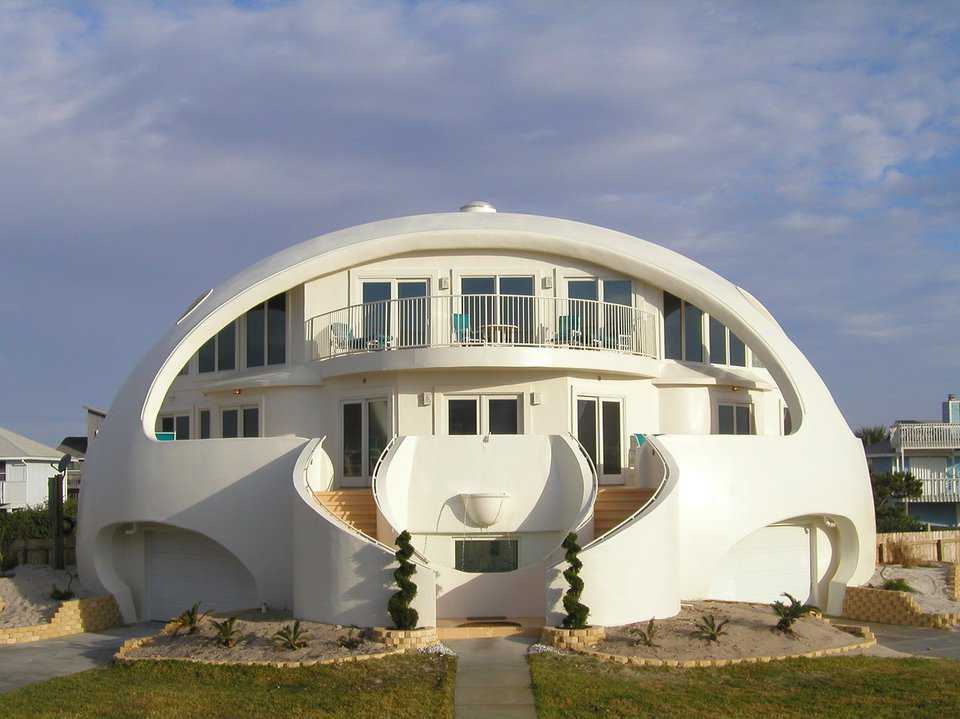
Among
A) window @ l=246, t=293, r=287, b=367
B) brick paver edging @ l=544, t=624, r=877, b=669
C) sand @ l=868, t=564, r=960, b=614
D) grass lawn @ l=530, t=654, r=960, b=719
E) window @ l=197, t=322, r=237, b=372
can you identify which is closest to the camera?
grass lawn @ l=530, t=654, r=960, b=719

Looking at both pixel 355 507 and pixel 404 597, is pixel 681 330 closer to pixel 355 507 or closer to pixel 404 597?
pixel 355 507

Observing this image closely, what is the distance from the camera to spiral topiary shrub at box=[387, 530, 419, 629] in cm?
1420

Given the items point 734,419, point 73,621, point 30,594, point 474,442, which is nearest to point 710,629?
point 474,442

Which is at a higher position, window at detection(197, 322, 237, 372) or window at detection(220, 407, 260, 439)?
window at detection(197, 322, 237, 372)

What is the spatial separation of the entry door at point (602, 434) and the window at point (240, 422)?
7016 millimetres

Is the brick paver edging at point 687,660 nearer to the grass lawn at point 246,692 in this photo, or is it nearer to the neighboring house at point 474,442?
the neighboring house at point 474,442

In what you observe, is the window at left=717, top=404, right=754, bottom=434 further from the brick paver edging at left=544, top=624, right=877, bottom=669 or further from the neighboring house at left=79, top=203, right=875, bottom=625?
the brick paver edging at left=544, top=624, right=877, bottom=669

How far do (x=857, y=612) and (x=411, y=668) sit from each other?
10.1 m

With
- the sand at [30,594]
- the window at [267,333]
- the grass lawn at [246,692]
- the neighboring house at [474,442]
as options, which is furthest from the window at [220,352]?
the grass lawn at [246,692]

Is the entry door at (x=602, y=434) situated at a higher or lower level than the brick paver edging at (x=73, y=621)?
higher

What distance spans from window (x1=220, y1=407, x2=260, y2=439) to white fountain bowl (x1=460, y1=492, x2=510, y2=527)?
689 cm

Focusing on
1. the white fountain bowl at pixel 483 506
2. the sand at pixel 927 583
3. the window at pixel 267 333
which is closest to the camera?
the white fountain bowl at pixel 483 506

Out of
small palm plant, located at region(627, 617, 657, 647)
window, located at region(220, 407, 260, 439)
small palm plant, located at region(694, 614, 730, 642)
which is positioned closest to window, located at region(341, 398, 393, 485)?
window, located at region(220, 407, 260, 439)

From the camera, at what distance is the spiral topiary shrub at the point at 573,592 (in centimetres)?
1415
